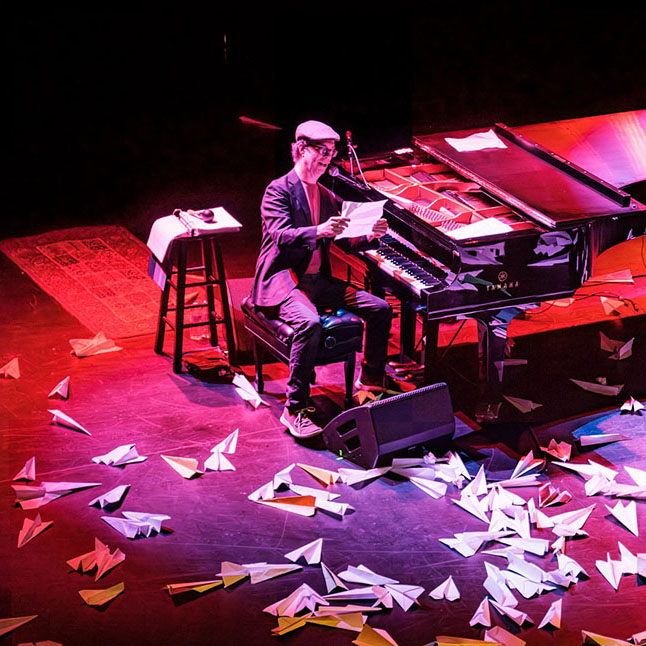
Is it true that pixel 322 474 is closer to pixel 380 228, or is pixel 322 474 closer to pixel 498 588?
pixel 498 588

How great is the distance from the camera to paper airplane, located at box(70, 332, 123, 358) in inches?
247

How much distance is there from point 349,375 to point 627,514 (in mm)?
1708

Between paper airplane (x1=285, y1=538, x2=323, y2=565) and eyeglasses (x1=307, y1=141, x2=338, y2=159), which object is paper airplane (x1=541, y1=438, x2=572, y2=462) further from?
eyeglasses (x1=307, y1=141, x2=338, y2=159)

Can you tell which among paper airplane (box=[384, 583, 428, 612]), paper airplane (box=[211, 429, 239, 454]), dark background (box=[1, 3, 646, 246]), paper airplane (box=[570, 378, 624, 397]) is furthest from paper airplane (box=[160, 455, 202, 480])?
dark background (box=[1, 3, 646, 246])

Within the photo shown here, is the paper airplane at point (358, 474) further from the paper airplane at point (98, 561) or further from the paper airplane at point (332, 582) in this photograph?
the paper airplane at point (98, 561)

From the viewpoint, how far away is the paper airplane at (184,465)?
501 centimetres

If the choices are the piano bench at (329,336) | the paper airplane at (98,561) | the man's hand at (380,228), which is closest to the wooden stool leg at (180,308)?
the piano bench at (329,336)

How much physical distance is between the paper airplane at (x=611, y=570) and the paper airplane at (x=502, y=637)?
0.57 m

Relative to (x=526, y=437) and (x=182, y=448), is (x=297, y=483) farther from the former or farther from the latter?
(x=526, y=437)

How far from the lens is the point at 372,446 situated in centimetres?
498

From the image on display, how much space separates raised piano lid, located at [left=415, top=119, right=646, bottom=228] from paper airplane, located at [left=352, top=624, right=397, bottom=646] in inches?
91.8

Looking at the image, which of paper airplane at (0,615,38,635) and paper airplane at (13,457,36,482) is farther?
paper airplane at (13,457,36,482)

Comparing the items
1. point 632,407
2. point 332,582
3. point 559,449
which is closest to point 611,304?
point 632,407

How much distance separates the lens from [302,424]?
210 inches
